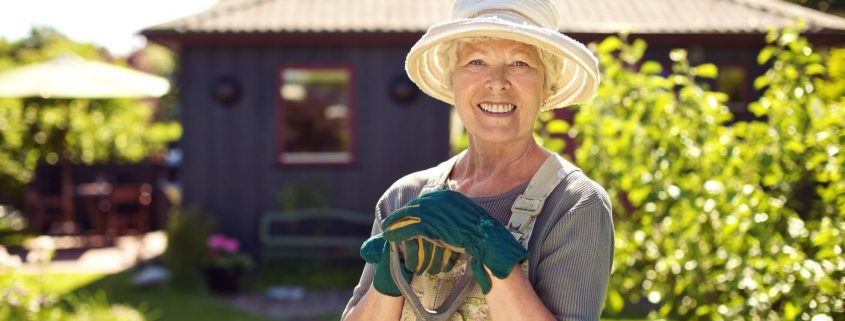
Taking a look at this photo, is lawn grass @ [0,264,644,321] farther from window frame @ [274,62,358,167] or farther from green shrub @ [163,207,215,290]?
window frame @ [274,62,358,167]

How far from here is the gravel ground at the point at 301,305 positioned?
8.09 meters

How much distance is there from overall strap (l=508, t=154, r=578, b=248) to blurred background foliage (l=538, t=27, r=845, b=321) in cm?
178

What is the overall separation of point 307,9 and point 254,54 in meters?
0.96

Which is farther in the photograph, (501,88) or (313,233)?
(313,233)

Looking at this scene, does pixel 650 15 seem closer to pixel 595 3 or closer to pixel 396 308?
pixel 595 3

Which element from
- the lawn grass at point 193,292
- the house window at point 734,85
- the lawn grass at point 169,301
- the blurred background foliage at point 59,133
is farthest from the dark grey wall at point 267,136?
the blurred background foliage at point 59,133

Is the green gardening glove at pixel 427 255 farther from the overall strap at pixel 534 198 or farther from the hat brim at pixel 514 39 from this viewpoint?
the hat brim at pixel 514 39

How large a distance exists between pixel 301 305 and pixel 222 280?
1.08 metres

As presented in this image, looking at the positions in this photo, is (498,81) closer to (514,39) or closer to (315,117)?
(514,39)

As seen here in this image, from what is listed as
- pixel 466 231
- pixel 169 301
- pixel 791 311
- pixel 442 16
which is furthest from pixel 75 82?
pixel 466 231

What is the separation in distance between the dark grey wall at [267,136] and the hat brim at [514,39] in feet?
27.8

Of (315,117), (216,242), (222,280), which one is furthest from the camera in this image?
(315,117)

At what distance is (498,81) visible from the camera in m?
1.97

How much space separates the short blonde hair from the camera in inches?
80.9
